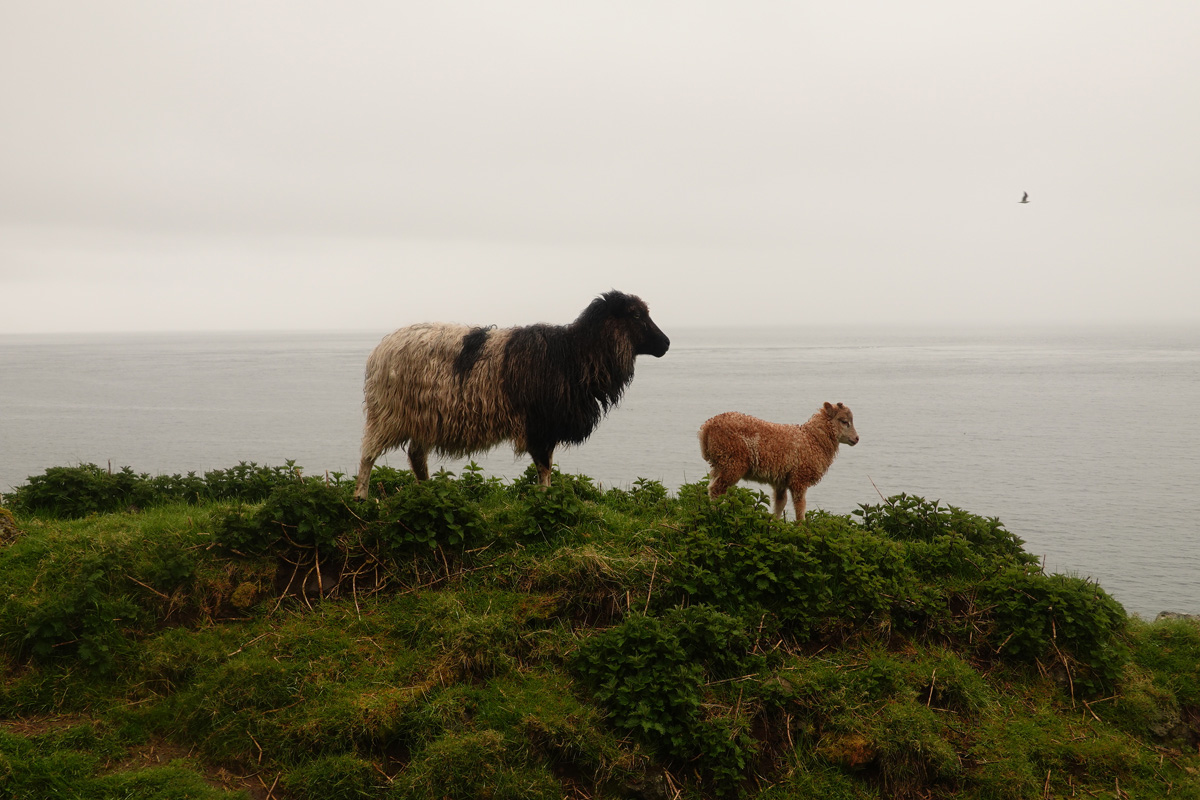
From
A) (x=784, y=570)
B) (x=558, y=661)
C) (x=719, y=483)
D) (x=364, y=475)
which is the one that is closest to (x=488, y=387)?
(x=364, y=475)

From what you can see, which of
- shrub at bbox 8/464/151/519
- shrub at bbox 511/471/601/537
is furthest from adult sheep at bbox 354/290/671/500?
shrub at bbox 8/464/151/519

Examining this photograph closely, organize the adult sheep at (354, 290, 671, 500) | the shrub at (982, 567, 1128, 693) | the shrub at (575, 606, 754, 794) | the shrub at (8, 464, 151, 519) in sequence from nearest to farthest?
the shrub at (575, 606, 754, 794) → the shrub at (982, 567, 1128, 693) → the adult sheep at (354, 290, 671, 500) → the shrub at (8, 464, 151, 519)

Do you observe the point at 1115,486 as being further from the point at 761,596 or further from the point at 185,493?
the point at 185,493

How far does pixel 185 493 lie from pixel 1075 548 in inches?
724

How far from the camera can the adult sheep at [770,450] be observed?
9938 mm

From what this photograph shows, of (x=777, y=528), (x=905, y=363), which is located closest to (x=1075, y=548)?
(x=777, y=528)

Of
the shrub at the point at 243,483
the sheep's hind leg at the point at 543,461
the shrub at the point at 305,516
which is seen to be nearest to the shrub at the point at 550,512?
the sheep's hind leg at the point at 543,461

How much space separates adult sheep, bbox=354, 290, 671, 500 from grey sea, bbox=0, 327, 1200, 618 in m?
2.32

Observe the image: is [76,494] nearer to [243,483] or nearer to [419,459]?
[243,483]

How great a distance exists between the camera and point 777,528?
7758mm

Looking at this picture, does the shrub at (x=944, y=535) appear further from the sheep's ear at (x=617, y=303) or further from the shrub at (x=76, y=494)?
the shrub at (x=76, y=494)

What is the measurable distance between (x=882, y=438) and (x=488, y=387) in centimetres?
3162

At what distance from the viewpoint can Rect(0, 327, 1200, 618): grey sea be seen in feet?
70.1

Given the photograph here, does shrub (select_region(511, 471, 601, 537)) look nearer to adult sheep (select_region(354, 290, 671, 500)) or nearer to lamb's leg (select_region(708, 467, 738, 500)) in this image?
adult sheep (select_region(354, 290, 671, 500))
